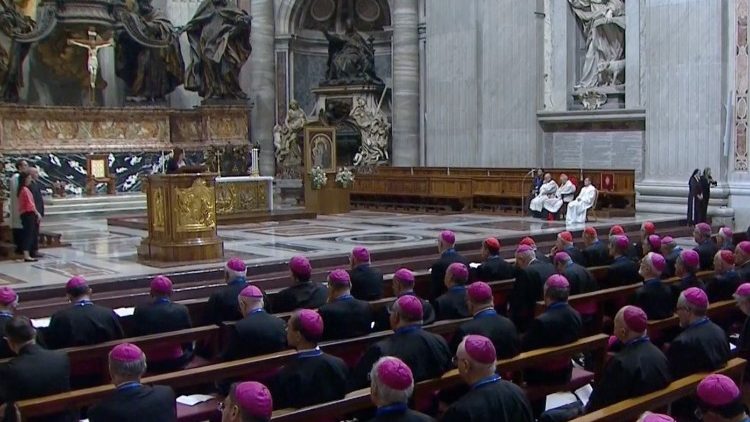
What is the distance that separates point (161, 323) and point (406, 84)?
1630 cm

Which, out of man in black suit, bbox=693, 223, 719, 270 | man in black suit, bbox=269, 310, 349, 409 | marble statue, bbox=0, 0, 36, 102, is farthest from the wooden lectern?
marble statue, bbox=0, 0, 36, 102

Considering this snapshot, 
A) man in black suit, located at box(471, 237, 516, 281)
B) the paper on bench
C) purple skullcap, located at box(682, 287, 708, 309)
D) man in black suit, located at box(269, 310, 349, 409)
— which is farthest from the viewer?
man in black suit, located at box(471, 237, 516, 281)

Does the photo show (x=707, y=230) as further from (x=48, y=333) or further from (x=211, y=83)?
(x=211, y=83)

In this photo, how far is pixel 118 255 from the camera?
11.4 meters

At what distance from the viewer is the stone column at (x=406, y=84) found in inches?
850

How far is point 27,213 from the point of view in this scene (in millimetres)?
10742

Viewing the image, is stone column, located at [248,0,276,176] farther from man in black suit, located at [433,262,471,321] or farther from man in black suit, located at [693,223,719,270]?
man in black suit, located at [433,262,471,321]

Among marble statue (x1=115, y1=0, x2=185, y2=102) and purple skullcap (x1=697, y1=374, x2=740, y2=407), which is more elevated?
marble statue (x1=115, y1=0, x2=185, y2=102)

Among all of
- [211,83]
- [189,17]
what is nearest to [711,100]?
[211,83]

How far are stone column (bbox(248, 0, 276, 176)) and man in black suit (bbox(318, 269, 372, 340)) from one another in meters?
17.3

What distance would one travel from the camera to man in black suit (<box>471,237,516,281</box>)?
7863 millimetres

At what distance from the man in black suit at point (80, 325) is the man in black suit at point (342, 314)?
→ 1.38 metres

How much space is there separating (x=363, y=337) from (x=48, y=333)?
6.58ft

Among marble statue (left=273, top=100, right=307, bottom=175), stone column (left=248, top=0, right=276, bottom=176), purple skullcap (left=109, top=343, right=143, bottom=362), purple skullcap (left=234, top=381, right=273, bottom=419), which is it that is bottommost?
purple skullcap (left=234, top=381, right=273, bottom=419)
